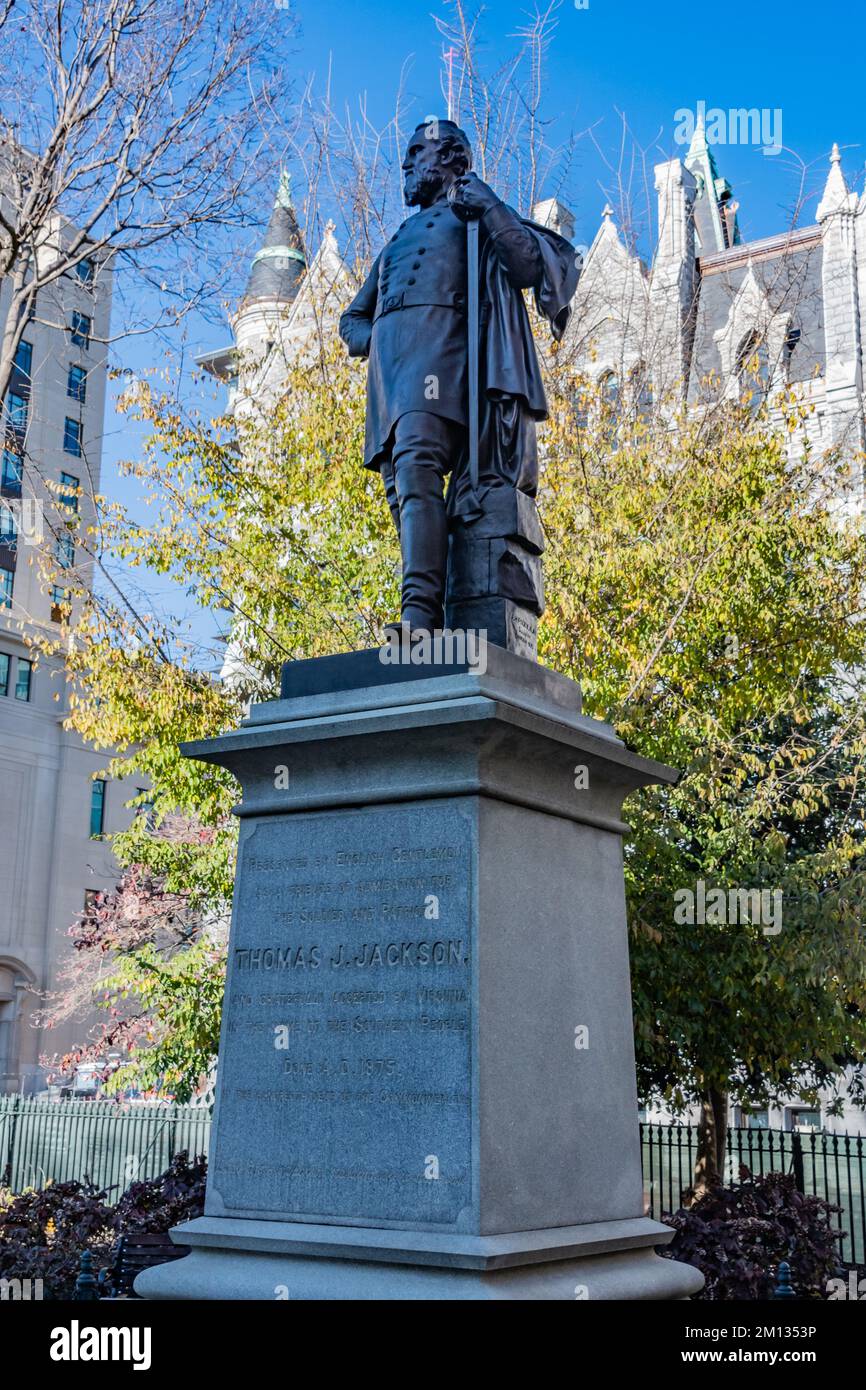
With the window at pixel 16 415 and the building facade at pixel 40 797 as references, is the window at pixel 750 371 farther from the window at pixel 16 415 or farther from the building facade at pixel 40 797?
the building facade at pixel 40 797

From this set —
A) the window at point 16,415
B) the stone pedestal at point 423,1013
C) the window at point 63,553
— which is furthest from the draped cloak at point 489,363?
the window at point 16,415

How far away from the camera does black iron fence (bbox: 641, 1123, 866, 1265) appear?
17.1m

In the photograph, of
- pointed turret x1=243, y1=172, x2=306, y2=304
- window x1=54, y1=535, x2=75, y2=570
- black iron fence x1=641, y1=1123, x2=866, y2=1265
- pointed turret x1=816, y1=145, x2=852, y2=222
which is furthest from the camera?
pointed turret x1=816, y1=145, x2=852, y2=222

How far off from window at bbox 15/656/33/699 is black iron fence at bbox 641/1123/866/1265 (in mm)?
31596

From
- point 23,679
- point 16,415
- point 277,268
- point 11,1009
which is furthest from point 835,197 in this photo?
point 11,1009

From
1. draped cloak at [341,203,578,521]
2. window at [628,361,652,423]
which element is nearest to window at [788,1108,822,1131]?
window at [628,361,652,423]

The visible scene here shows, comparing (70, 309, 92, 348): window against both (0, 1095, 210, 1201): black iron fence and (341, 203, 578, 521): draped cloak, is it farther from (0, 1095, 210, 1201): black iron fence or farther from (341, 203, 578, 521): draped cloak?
(0, 1095, 210, 1201): black iron fence

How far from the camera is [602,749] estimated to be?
611 centimetres

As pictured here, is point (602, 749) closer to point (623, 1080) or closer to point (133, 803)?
point (623, 1080)

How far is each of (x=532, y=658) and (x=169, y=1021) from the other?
12416 mm

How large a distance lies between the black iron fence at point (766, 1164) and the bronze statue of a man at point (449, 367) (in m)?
9.22
